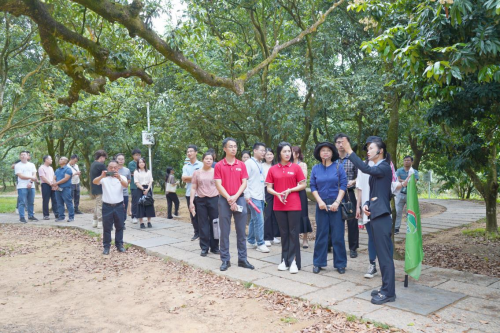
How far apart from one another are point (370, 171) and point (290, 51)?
8.67 meters

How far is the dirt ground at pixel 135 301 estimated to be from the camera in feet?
12.9

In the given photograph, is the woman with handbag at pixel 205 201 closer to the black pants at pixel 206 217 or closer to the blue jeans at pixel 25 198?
the black pants at pixel 206 217

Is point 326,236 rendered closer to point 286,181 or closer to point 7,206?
point 286,181

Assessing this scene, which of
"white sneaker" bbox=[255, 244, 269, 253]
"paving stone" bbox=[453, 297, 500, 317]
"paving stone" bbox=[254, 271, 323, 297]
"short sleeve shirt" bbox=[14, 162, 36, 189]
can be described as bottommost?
"paving stone" bbox=[453, 297, 500, 317]

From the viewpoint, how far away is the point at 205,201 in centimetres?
656

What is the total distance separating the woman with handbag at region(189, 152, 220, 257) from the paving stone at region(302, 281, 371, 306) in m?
2.48

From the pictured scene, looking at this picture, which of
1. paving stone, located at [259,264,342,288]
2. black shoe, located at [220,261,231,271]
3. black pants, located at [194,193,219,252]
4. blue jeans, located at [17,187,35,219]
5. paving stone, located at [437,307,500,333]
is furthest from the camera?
blue jeans, located at [17,187,35,219]

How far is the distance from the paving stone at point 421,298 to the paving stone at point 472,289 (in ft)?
0.60

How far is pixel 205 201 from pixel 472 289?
3.95 meters

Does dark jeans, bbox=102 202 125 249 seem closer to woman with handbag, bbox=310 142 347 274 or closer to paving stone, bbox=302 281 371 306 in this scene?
woman with handbag, bbox=310 142 347 274

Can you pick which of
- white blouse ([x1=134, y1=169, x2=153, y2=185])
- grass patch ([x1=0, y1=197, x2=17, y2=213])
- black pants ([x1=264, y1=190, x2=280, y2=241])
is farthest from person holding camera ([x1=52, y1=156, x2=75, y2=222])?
black pants ([x1=264, y1=190, x2=280, y2=241])

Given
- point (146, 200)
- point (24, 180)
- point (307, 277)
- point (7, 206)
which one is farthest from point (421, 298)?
point (7, 206)

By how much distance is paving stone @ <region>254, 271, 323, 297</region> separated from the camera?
4.61 meters

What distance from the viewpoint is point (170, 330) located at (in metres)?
3.82
